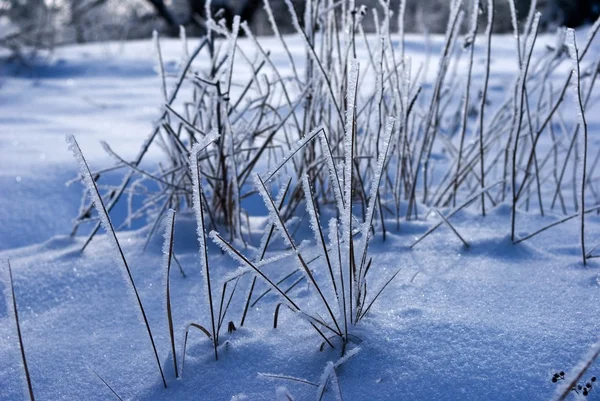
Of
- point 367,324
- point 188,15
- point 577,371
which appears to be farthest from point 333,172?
point 188,15

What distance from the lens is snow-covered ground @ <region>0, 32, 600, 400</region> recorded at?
65cm

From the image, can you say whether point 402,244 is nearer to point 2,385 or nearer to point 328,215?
point 328,215

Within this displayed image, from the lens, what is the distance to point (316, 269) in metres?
1.01

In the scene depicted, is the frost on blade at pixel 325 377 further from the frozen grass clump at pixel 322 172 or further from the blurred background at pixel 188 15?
the blurred background at pixel 188 15

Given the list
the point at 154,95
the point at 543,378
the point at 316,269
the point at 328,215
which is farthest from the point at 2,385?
the point at 154,95

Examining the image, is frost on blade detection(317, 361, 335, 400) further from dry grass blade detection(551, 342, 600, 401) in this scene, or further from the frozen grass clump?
dry grass blade detection(551, 342, 600, 401)

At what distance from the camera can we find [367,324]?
76 centimetres

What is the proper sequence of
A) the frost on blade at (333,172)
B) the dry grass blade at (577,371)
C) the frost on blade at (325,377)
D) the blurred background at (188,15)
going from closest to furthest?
the dry grass blade at (577,371), the frost on blade at (325,377), the frost on blade at (333,172), the blurred background at (188,15)

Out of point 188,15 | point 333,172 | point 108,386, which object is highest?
point 188,15

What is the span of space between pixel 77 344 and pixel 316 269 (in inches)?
16.6

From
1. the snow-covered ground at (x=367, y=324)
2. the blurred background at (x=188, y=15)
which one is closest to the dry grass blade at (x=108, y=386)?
the snow-covered ground at (x=367, y=324)

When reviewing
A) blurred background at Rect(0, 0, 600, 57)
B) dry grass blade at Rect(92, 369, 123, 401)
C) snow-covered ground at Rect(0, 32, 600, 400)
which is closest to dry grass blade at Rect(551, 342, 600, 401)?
snow-covered ground at Rect(0, 32, 600, 400)

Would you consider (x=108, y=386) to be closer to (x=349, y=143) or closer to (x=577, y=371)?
(x=349, y=143)

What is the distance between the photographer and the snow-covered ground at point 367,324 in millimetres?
652
